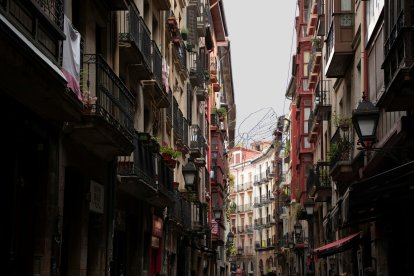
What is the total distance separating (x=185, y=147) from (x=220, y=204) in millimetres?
26957

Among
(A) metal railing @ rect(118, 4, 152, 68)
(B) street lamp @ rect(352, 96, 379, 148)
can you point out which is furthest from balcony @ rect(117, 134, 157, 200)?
(B) street lamp @ rect(352, 96, 379, 148)

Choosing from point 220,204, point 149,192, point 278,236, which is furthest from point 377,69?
point 278,236

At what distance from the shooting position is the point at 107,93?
606 inches

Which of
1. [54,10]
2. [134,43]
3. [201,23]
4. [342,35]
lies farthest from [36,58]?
[201,23]

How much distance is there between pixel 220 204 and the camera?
62.0 meters

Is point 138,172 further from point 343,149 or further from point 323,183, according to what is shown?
point 323,183

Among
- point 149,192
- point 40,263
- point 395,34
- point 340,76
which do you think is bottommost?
point 40,263

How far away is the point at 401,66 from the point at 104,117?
16.9 ft

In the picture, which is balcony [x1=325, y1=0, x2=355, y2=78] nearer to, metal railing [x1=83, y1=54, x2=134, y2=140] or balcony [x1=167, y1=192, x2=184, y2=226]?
balcony [x1=167, y1=192, x2=184, y2=226]

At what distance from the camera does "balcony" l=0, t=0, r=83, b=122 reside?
31.0 ft

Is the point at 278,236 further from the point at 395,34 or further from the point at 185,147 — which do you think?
the point at 395,34

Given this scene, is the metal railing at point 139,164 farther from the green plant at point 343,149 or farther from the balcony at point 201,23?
the balcony at point 201,23

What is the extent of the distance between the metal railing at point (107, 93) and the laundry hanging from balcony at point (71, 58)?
2.85 feet

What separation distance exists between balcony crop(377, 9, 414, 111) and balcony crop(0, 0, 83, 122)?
4886mm
